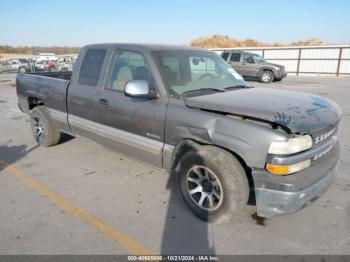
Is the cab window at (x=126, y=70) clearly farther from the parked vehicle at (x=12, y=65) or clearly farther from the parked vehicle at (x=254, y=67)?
the parked vehicle at (x=12, y=65)

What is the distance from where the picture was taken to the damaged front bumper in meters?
2.72

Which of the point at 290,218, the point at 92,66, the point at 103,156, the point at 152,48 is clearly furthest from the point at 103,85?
the point at 290,218

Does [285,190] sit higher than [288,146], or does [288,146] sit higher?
[288,146]

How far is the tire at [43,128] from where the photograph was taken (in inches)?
221

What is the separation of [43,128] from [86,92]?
176 cm

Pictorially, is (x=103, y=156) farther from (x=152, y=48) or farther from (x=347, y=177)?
(x=347, y=177)

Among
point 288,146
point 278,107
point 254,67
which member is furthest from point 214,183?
point 254,67

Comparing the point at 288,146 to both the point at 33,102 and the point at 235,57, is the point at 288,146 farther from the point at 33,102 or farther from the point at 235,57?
the point at 235,57

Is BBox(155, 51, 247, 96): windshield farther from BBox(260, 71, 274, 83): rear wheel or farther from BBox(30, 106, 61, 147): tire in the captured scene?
BBox(260, 71, 274, 83): rear wheel

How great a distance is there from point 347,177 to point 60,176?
426 cm

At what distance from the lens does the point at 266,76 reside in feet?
61.8

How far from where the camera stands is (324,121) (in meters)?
2.98

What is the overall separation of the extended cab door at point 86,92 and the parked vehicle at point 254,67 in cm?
1529

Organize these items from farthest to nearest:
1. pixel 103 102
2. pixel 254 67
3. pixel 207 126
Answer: pixel 254 67 → pixel 103 102 → pixel 207 126
